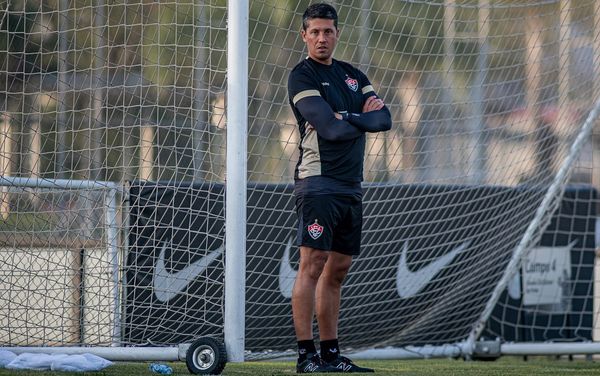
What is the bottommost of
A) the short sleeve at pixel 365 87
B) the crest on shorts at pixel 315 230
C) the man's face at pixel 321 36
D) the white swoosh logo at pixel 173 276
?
the white swoosh logo at pixel 173 276

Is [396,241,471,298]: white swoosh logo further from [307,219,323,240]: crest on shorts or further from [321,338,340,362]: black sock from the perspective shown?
[307,219,323,240]: crest on shorts

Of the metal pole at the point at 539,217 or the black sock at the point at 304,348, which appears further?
the metal pole at the point at 539,217

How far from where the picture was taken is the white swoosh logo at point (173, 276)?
6.33 metres

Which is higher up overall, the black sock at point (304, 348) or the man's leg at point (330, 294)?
the man's leg at point (330, 294)

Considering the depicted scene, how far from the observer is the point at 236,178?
5.34 metres

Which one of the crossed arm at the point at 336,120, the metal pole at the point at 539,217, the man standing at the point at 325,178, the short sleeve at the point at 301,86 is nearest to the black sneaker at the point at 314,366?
the man standing at the point at 325,178

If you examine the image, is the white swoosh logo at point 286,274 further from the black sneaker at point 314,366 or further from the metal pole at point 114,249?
→ the black sneaker at point 314,366

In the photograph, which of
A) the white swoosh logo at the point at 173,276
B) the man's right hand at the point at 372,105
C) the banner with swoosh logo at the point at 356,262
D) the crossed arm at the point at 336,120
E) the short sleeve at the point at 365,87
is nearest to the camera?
the crossed arm at the point at 336,120

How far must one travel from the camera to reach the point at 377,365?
21.4ft

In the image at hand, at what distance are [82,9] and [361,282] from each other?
2.53 m

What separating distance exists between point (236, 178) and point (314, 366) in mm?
1001

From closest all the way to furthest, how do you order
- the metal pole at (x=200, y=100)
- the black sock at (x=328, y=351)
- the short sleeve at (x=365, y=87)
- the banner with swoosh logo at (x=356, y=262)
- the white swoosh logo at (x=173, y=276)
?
1. the black sock at (x=328, y=351)
2. the short sleeve at (x=365, y=87)
3. the metal pole at (x=200, y=100)
4. the banner with swoosh logo at (x=356, y=262)
5. the white swoosh logo at (x=173, y=276)

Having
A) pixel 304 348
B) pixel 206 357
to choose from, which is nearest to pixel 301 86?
pixel 304 348

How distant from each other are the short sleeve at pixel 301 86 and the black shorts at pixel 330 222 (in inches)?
18.4
